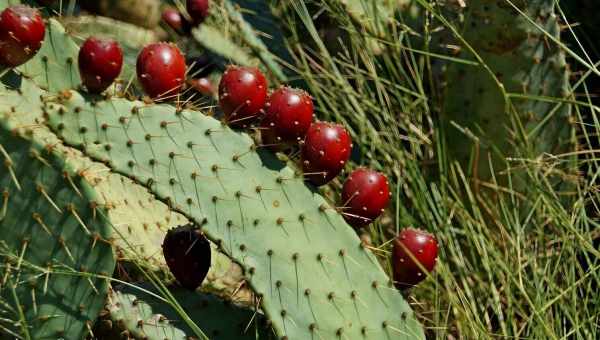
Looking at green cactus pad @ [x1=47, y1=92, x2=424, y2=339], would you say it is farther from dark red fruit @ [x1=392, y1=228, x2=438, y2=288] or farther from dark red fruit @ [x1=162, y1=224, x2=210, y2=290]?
dark red fruit @ [x1=162, y1=224, x2=210, y2=290]

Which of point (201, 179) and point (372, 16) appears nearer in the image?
point (201, 179)

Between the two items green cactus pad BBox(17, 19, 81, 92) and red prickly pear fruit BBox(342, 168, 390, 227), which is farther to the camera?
green cactus pad BBox(17, 19, 81, 92)

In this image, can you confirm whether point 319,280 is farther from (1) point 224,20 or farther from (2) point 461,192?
(1) point 224,20

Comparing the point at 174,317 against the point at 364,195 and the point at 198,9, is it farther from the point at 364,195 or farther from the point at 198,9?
the point at 198,9

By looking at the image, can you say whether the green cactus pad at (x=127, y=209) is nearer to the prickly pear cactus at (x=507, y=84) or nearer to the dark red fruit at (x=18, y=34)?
the dark red fruit at (x=18, y=34)

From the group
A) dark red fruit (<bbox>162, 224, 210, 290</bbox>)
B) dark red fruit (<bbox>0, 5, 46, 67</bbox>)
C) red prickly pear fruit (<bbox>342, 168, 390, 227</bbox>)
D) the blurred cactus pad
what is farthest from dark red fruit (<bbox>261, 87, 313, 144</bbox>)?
dark red fruit (<bbox>0, 5, 46, 67</bbox>)

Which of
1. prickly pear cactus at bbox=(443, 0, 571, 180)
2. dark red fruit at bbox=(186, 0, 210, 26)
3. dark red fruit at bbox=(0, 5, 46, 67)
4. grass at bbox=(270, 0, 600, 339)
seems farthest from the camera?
dark red fruit at bbox=(186, 0, 210, 26)


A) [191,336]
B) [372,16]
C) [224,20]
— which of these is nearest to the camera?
[191,336]

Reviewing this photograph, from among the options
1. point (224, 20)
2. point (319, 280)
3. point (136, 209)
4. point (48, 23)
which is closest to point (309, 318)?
point (319, 280)
